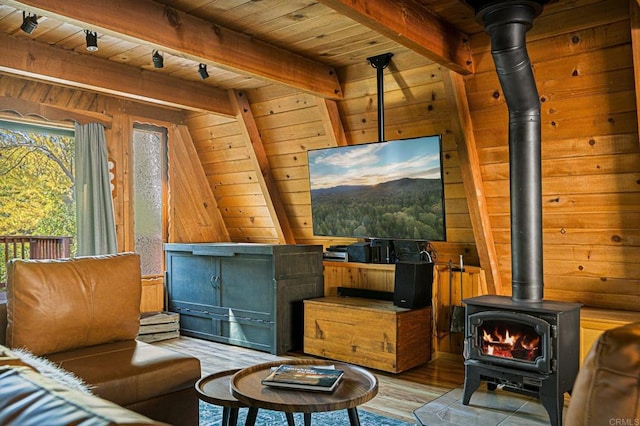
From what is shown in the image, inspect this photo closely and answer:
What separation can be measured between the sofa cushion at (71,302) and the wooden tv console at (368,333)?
1736mm

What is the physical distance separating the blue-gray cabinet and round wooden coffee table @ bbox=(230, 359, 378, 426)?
2.19 metres

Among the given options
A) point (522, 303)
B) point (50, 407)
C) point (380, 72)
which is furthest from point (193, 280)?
point (50, 407)

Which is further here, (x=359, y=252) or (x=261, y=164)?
(x=261, y=164)

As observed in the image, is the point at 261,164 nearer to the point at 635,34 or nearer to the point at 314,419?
the point at 314,419

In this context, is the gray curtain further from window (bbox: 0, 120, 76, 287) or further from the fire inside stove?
the fire inside stove

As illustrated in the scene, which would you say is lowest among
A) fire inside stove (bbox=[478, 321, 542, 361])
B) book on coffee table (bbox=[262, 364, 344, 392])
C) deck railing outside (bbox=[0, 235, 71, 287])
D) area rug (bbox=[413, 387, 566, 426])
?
area rug (bbox=[413, 387, 566, 426])

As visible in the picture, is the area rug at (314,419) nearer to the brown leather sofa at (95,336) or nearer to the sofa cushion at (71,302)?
the brown leather sofa at (95,336)

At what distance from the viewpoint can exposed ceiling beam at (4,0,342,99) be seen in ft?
A: 9.20

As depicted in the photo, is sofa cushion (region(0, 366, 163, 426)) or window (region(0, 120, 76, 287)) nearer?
sofa cushion (region(0, 366, 163, 426))

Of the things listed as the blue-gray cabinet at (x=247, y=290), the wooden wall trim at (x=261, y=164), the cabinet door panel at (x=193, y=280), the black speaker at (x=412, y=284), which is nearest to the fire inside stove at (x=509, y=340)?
the black speaker at (x=412, y=284)

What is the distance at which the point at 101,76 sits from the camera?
420cm

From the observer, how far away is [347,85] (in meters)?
4.37

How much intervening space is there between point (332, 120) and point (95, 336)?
2.51 meters

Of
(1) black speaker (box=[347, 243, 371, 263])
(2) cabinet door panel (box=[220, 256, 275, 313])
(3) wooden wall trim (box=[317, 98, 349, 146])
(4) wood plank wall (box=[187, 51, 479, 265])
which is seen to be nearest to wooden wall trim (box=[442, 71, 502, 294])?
(4) wood plank wall (box=[187, 51, 479, 265])
